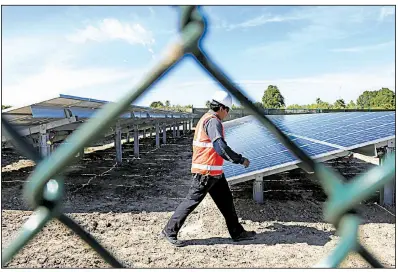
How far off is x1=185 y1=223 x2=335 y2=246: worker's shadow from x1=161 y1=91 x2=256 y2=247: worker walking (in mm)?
111

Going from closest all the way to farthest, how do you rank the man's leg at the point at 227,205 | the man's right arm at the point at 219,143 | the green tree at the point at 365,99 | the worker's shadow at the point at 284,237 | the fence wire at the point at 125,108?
the fence wire at the point at 125,108 → the man's right arm at the point at 219,143 → the man's leg at the point at 227,205 → the worker's shadow at the point at 284,237 → the green tree at the point at 365,99

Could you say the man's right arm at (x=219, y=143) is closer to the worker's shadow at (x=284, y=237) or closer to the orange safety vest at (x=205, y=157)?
the orange safety vest at (x=205, y=157)

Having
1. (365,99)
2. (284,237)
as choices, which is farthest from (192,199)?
(365,99)

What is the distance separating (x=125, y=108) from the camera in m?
0.79

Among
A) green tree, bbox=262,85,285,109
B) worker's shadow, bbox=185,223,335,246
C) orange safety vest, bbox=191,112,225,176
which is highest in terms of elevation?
green tree, bbox=262,85,285,109

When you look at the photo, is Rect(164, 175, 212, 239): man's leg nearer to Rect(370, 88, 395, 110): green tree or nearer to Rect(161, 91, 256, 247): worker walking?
Rect(161, 91, 256, 247): worker walking

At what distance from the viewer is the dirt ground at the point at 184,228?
346 cm

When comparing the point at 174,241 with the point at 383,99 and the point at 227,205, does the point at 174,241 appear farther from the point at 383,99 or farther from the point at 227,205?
the point at 383,99

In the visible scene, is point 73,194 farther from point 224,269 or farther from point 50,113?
point 224,269

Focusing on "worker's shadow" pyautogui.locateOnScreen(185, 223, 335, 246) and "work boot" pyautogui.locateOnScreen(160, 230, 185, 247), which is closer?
"work boot" pyautogui.locateOnScreen(160, 230, 185, 247)

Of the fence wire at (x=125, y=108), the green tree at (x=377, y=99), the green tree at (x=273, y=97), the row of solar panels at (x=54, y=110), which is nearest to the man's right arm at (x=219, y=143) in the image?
the row of solar panels at (x=54, y=110)

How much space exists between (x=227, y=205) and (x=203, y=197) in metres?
0.28

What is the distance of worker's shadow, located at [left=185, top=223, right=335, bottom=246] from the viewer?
3.86 metres

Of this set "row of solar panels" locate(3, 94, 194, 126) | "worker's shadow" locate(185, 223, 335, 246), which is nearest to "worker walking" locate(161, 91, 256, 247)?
"worker's shadow" locate(185, 223, 335, 246)
